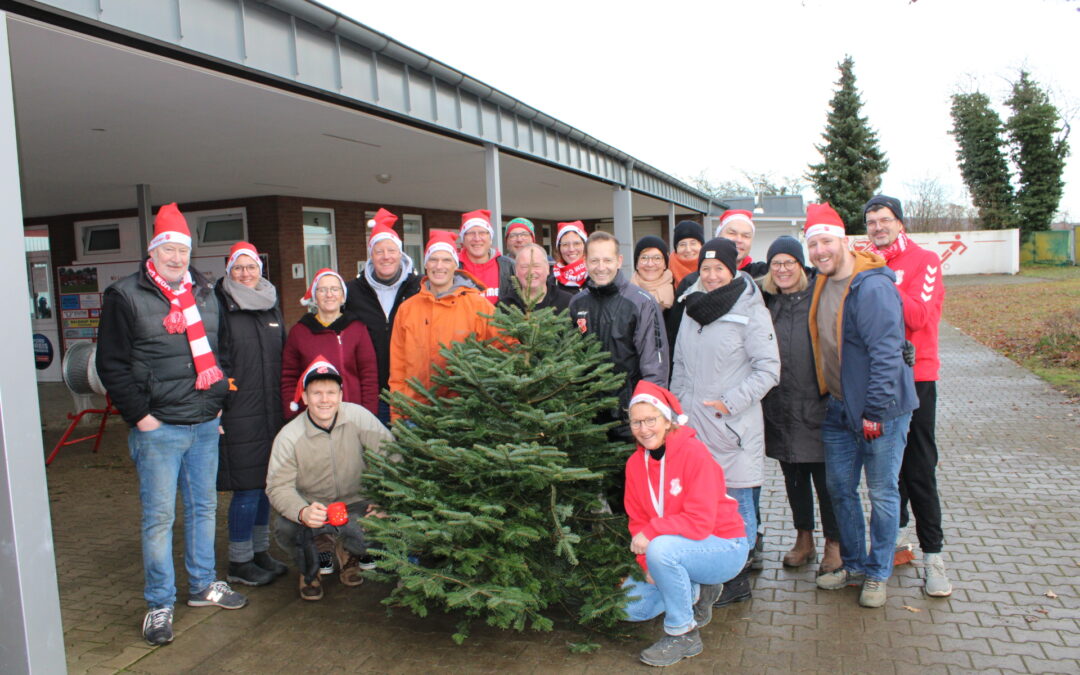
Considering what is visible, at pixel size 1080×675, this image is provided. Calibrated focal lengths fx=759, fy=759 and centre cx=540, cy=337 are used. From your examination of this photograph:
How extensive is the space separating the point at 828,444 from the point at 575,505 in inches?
57.1

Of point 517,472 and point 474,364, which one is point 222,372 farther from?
point 517,472

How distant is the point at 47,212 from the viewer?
14242mm

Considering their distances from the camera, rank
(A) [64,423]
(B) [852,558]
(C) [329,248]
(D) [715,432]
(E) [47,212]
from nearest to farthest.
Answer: (D) [715,432] → (B) [852,558] → (A) [64,423] → (E) [47,212] → (C) [329,248]

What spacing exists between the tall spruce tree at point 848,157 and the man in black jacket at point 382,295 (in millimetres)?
45158

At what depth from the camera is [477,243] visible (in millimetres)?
5484

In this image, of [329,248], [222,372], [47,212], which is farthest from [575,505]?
[47,212]

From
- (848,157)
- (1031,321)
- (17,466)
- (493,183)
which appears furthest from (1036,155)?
(17,466)

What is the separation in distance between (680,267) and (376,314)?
2.14 metres

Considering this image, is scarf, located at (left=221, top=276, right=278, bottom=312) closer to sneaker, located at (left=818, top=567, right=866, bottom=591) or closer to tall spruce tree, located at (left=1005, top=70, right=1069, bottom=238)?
sneaker, located at (left=818, top=567, right=866, bottom=591)

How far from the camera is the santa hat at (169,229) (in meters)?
3.94

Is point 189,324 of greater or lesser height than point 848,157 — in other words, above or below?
below

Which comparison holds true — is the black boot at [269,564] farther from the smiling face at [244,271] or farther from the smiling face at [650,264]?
the smiling face at [650,264]

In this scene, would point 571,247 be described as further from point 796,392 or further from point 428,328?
point 796,392

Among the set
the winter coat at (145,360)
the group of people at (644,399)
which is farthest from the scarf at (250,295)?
the winter coat at (145,360)
